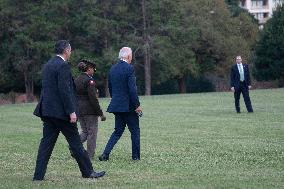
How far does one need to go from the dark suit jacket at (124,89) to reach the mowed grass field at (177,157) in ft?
3.29

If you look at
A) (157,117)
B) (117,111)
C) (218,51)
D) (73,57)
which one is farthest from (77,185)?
(218,51)

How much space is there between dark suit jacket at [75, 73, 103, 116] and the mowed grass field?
0.93 meters

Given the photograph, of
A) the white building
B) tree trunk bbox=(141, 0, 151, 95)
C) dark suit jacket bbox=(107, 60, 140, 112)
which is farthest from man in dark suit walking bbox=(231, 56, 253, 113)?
the white building

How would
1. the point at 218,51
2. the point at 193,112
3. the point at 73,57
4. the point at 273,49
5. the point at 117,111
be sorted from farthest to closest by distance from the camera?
1. the point at 218,51
2. the point at 273,49
3. the point at 73,57
4. the point at 193,112
5. the point at 117,111

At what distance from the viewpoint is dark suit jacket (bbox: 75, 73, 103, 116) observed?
12250 mm

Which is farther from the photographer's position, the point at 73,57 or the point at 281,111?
the point at 73,57

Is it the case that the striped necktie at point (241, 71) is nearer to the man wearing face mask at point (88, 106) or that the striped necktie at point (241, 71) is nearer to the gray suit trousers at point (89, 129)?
the man wearing face mask at point (88, 106)

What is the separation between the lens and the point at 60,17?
193ft

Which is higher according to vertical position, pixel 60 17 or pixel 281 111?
pixel 60 17

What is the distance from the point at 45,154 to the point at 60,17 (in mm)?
49763

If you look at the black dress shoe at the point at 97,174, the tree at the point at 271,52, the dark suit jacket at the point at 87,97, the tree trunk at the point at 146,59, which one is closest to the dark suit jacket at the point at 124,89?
the dark suit jacket at the point at 87,97

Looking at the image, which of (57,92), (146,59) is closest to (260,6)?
(146,59)

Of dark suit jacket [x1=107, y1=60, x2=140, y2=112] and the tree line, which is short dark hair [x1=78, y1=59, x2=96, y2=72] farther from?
the tree line

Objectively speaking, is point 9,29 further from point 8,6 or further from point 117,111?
point 117,111
